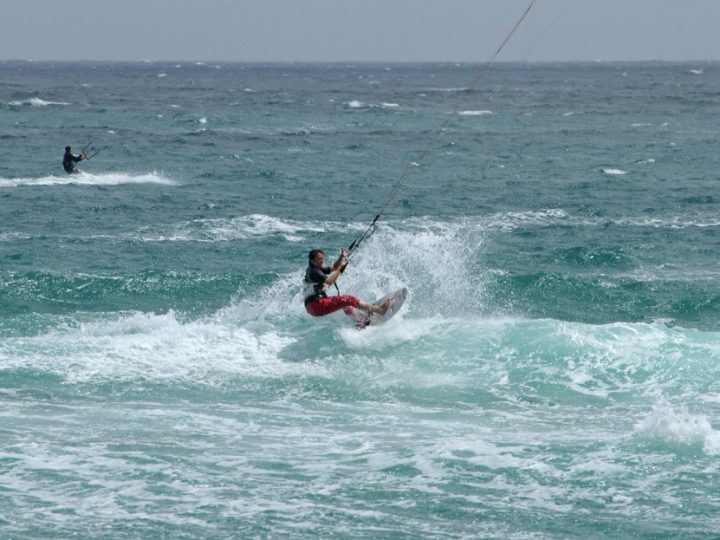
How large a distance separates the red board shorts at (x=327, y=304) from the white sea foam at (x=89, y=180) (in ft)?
72.1

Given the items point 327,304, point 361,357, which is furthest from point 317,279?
point 361,357

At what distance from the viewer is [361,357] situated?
58.6 feet

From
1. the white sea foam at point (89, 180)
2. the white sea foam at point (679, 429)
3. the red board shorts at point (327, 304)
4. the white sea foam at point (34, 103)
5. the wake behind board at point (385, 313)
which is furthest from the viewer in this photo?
the white sea foam at point (34, 103)

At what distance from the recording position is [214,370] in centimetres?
1702

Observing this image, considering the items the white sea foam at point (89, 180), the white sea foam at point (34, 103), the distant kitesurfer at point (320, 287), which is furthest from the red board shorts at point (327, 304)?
the white sea foam at point (34, 103)

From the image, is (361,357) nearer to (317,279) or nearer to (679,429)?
(317,279)

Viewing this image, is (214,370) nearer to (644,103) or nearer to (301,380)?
(301,380)

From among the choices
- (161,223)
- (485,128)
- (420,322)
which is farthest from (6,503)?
(485,128)

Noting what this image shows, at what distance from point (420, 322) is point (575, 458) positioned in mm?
6717

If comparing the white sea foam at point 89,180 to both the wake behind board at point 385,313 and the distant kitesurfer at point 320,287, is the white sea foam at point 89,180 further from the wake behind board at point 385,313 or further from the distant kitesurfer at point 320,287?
the distant kitesurfer at point 320,287

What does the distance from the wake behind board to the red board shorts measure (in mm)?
599

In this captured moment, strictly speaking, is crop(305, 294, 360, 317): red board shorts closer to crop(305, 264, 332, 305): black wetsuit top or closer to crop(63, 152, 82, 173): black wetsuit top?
crop(305, 264, 332, 305): black wetsuit top

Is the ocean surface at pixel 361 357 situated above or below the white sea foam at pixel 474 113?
below

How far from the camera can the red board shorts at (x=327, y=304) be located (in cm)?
1739
